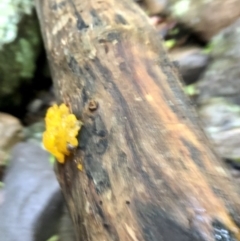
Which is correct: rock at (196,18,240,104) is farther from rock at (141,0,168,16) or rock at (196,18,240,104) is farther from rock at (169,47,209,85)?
rock at (141,0,168,16)

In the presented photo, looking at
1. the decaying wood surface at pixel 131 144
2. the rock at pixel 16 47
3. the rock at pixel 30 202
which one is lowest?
the rock at pixel 30 202

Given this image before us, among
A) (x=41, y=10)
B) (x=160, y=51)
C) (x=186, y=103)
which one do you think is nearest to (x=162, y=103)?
(x=186, y=103)

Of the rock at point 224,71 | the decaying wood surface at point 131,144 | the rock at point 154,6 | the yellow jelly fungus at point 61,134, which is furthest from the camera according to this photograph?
the rock at point 154,6

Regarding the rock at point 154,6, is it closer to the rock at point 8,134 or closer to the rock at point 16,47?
the rock at point 16,47

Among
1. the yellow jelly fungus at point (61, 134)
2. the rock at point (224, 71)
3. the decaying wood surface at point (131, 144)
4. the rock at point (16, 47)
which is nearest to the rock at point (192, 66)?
the rock at point (224, 71)

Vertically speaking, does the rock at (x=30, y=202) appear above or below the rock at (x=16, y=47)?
below

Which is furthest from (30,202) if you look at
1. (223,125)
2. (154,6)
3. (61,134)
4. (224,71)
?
(154,6)
